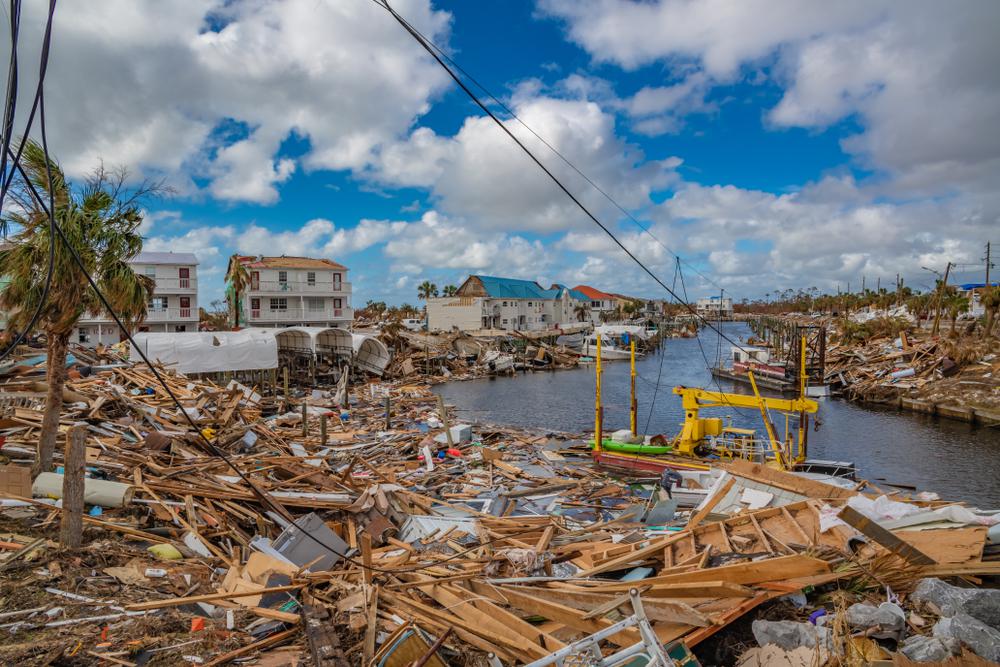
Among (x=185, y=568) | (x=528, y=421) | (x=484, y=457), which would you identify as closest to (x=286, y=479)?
(x=185, y=568)

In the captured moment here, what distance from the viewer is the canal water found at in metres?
22.5

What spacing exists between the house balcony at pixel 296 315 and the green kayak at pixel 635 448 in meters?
42.2

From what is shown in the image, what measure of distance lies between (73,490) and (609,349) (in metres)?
65.8

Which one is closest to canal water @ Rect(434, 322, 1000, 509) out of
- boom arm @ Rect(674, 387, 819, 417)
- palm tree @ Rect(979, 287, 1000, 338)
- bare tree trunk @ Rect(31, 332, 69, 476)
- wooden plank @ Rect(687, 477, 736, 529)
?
boom arm @ Rect(674, 387, 819, 417)

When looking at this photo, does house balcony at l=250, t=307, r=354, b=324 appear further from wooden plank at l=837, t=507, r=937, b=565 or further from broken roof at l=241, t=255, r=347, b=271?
wooden plank at l=837, t=507, r=937, b=565

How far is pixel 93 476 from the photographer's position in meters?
11.1

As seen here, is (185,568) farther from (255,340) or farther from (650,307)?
(650,307)

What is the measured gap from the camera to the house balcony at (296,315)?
54.0 metres

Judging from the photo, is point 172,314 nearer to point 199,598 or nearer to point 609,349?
point 609,349

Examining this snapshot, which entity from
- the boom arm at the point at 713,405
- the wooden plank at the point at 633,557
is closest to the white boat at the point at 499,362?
the boom arm at the point at 713,405

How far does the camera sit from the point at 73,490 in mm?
7555

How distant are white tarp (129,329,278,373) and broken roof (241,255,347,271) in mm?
19734

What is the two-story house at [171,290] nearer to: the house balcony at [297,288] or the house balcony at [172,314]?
the house balcony at [172,314]

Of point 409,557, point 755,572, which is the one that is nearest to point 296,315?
point 409,557
